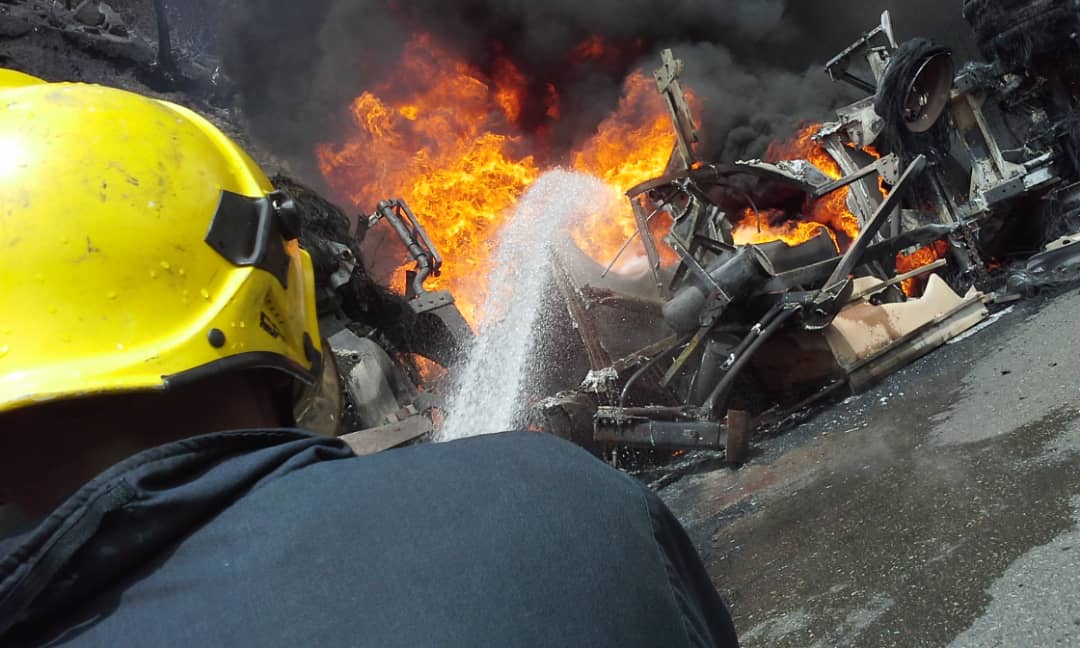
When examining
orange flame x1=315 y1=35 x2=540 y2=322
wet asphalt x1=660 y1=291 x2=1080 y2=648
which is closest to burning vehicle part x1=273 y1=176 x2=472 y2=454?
wet asphalt x1=660 y1=291 x2=1080 y2=648


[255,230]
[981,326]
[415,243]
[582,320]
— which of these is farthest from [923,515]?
[415,243]

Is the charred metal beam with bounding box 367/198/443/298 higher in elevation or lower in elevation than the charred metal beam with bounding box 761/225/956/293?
higher

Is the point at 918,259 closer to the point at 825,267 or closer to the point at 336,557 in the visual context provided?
the point at 825,267

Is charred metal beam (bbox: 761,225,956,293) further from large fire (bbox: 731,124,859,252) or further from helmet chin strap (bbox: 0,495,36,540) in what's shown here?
helmet chin strap (bbox: 0,495,36,540)

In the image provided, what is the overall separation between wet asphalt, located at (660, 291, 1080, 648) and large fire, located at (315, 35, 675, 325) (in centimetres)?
791

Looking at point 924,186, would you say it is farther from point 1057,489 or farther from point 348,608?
point 348,608

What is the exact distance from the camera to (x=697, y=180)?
6.99 meters

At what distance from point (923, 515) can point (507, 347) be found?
15.7 feet

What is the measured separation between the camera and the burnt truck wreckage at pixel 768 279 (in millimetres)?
6148

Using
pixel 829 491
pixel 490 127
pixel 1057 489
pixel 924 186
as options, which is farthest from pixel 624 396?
pixel 490 127

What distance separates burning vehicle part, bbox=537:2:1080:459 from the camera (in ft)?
20.0

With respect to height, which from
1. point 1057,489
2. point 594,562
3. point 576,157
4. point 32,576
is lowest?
point 1057,489

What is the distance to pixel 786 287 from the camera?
20.4 feet

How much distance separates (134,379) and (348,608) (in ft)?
1.87
